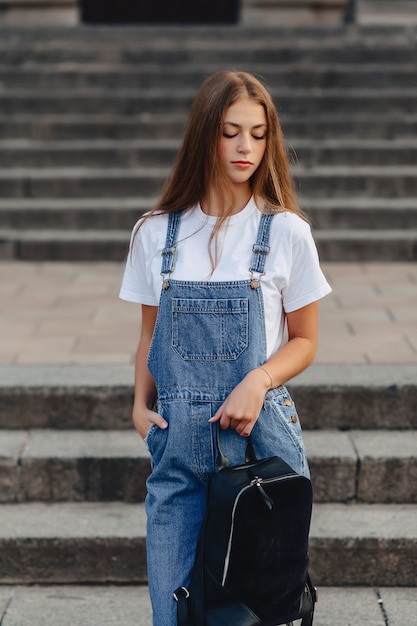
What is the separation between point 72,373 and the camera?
395cm

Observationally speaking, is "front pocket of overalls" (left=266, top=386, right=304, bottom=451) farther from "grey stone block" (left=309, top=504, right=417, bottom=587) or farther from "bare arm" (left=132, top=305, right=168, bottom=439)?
"grey stone block" (left=309, top=504, right=417, bottom=587)

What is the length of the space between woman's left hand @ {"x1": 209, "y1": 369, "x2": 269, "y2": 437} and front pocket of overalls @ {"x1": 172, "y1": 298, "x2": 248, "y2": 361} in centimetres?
8

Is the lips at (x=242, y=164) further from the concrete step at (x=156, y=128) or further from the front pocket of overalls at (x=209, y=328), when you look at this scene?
the concrete step at (x=156, y=128)

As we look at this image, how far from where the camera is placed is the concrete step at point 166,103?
26.5ft

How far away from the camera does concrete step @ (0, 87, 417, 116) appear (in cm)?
806

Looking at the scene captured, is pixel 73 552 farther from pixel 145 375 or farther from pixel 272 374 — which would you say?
pixel 272 374

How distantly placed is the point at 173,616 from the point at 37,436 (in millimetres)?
1667

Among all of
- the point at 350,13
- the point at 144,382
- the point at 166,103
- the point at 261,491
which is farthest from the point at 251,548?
the point at 350,13

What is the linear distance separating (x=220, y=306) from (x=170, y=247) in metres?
0.21

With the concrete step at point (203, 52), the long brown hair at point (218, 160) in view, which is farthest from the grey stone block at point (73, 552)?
the concrete step at point (203, 52)

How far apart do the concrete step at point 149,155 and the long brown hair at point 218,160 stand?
5.23 m

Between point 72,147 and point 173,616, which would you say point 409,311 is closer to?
point 173,616

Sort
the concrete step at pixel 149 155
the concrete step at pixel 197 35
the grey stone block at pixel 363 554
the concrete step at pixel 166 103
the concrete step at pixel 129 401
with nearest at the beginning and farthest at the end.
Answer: the grey stone block at pixel 363 554
the concrete step at pixel 129 401
the concrete step at pixel 149 155
the concrete step at pixel 166 103
the concrete step at pixel 197 35

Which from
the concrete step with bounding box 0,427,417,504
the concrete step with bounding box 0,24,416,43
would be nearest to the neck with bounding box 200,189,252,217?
the concrete step with bounding box 0,427,417,504
